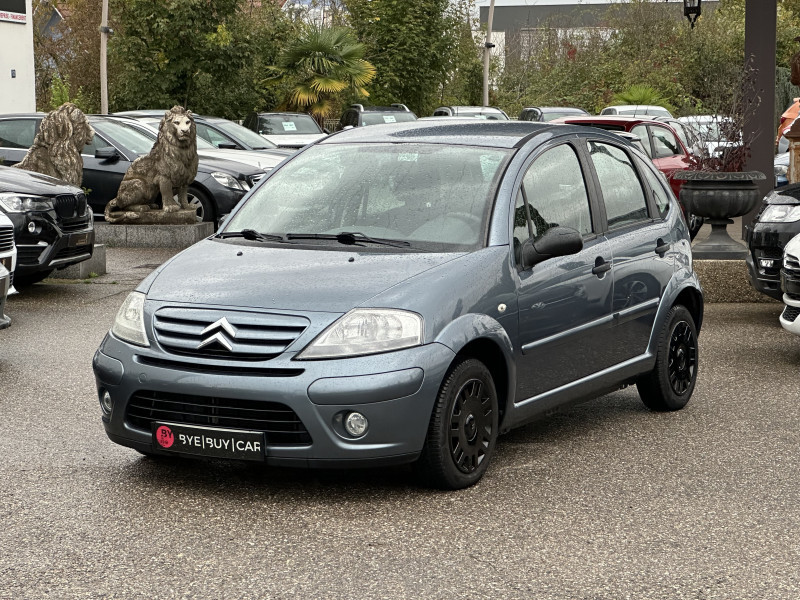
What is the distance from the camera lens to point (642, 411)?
296 inches

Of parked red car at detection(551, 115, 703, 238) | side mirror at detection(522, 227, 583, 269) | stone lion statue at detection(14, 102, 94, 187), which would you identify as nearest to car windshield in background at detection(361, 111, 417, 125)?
parked red car at detection(551, 115, 703, 238)

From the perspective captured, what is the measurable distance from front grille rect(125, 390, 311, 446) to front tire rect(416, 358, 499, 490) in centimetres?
55

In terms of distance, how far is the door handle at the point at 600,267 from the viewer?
6570 mm

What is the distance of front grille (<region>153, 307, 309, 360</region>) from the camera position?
5.30 m

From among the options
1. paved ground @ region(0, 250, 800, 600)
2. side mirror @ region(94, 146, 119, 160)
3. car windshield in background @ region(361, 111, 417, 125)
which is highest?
car windshield in background @ region(361, 111, 417, 125)

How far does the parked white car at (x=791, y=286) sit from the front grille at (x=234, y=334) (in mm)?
4394

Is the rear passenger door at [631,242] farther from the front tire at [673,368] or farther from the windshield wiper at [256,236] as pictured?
the windshield wiper at [256,236]

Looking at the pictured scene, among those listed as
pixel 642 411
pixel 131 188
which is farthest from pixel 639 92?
pixel 642 411

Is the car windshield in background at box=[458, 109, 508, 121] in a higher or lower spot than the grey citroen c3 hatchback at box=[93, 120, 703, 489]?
higher

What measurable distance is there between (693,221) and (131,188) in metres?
6.87

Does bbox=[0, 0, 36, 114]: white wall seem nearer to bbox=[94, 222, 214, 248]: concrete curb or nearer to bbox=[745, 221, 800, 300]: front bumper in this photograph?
bbox=[94, 222, 214, 248]: concrete curb

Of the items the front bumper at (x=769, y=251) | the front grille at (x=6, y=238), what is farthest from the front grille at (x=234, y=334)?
the front bumper at (x=769, y=251)

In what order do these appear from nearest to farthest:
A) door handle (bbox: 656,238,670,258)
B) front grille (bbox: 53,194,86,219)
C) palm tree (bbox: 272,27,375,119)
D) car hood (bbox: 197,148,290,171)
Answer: door handle (bbox: 656,238,670,258), front grille (bbox: 53,194,86,219), car hood (bbox: 197,148,290,171), palm tree (bbox: 272,27,375,119)

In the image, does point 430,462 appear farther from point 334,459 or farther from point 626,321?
point 626,321
